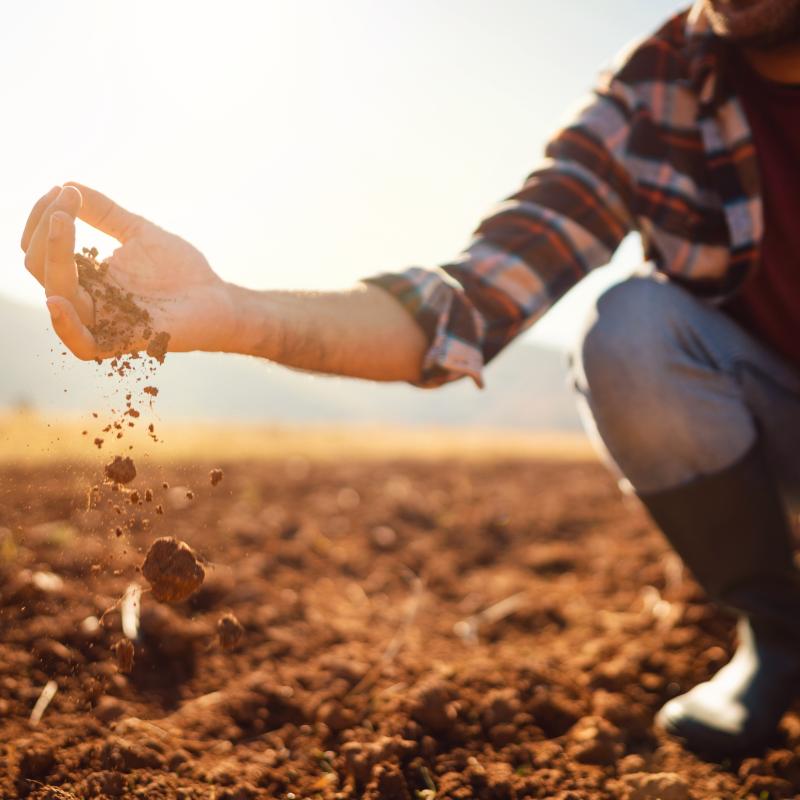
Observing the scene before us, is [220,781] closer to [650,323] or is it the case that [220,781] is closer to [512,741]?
[512,741]

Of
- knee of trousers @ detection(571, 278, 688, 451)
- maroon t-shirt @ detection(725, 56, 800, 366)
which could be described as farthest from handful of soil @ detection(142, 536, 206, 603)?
maroon t-shirt @ detection(725, 56, 800, 366)

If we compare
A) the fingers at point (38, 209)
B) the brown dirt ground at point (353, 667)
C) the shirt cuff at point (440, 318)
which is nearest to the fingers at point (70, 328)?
the fingers at point (38, 209)

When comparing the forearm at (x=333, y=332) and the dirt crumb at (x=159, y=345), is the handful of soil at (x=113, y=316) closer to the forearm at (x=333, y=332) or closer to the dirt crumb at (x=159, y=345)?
the dirt crumb at (x=159, y=345)

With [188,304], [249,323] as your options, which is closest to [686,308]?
[249,323]

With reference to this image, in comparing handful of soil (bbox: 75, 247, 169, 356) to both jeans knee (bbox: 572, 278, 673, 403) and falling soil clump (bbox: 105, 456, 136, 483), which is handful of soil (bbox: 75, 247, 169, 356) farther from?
jeans knee (bbox: 572, 278, 673, 403)

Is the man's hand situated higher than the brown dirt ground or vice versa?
the man's hand

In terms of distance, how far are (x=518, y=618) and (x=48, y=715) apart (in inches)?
49.6

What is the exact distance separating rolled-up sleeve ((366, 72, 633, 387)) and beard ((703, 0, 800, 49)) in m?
0.23

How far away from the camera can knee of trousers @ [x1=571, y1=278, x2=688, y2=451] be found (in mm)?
1520

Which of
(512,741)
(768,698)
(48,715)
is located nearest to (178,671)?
(48,715)

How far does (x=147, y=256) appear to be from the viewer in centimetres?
112

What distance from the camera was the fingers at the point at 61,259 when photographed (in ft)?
3.31

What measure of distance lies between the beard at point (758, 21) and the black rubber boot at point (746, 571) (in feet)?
2.58

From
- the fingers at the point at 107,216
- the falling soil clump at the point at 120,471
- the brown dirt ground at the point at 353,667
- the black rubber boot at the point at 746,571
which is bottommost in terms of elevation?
the brown dirt ground at the point at 353,667
